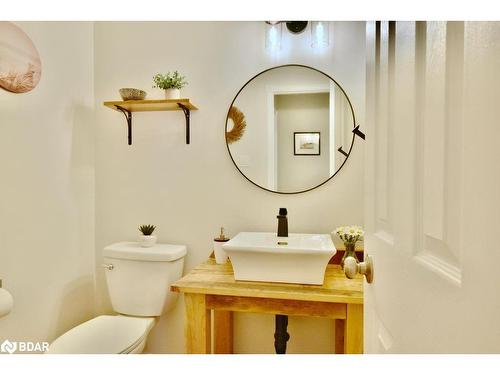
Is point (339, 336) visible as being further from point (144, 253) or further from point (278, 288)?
point (144, 253)

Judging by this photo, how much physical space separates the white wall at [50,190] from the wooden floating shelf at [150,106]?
0.78 feet

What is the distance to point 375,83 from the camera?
652 mm

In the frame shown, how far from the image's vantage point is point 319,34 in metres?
1.59

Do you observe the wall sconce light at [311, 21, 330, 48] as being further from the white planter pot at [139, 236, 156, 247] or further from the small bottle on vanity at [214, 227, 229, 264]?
the white planter pot at [139, 236, 156, 247]

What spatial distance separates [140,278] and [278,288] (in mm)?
751

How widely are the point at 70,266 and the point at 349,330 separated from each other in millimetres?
1482

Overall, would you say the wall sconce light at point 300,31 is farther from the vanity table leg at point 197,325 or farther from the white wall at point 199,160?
the vanity table leg at point 197,325

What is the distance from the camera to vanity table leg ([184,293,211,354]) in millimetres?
1203

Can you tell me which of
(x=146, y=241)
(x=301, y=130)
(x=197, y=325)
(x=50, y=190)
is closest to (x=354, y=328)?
(x=197, y=325)

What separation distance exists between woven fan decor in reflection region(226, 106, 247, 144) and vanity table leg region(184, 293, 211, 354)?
85 centimetres

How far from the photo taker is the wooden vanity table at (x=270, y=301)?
1.12 m
